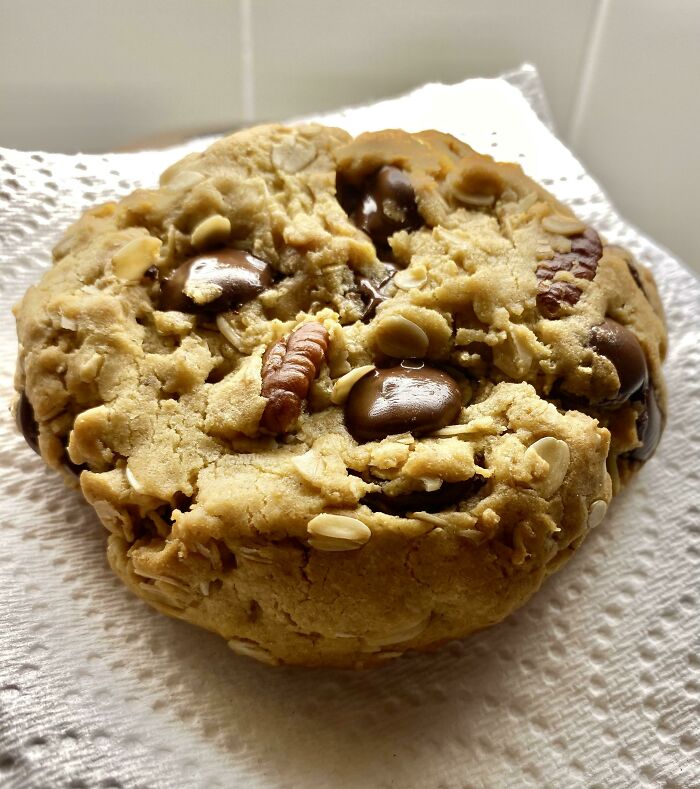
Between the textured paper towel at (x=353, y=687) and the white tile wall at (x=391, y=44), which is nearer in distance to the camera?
the textured paper towel at (x=353, y=687)

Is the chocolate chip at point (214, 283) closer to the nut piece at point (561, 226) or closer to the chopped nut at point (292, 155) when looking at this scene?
the chopped nut at point (292, 155)

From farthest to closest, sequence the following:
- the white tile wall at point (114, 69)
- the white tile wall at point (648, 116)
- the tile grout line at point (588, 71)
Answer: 1. the tile grout line at point (588, 71)
2. the white tile wall at point (648, 116)
3. the white tile wall at point (114, 69)

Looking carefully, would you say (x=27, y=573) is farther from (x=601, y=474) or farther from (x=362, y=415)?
(x=601, y=474)

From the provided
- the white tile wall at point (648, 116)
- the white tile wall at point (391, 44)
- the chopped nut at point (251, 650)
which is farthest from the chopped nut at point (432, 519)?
the white tile wall at point (648, 116)

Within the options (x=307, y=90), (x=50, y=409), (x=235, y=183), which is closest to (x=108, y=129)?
(x=307, y=90)

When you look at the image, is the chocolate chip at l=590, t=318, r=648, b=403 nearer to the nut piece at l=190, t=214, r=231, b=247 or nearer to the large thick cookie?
the large thick cookie

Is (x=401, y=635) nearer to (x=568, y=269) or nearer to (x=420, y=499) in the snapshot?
(x=420, y=499)

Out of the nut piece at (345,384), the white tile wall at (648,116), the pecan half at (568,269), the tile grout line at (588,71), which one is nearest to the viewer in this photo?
the nut piece at (345,384)
